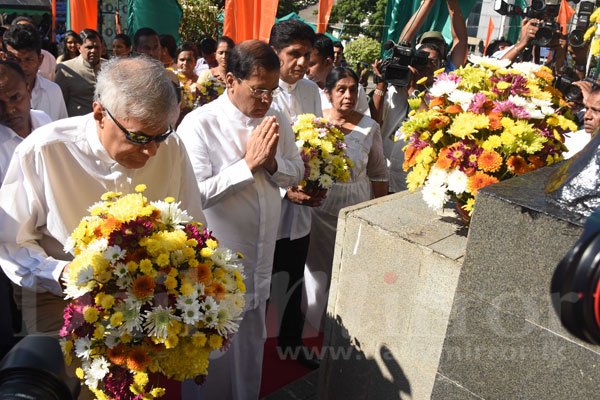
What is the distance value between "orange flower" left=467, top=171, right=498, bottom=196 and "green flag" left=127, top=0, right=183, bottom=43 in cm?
912

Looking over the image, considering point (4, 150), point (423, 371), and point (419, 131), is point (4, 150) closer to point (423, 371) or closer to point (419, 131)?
point (419, 131)

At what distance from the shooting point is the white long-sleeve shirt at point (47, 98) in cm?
430

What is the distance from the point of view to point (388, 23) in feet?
29.7

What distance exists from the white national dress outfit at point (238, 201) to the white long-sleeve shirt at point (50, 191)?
0.65 meters

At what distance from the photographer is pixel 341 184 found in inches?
155

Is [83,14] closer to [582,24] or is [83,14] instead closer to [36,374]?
[582,24]

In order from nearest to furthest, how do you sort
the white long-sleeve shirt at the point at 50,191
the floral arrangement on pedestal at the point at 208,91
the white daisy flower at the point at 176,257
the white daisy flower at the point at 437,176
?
the white daisy flower at the point at 176,257, the white long-sleeve shirt at the point at 50,191, the white daisy flower at the point at 437,176, the floral arrangement on pedestal at the point at 208,91

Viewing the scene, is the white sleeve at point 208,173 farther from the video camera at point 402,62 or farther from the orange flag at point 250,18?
the orange flag at point 250,18

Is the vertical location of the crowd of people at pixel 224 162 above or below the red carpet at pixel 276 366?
above

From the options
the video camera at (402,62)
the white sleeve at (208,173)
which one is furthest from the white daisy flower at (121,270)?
the video camera at (402,62)

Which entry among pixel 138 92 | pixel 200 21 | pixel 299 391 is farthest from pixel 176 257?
pixel 200 21

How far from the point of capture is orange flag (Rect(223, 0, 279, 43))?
773 centimetres

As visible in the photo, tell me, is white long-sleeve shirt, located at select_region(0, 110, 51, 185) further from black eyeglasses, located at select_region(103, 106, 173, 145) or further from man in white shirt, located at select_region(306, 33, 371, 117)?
man in white shirt, located at select_region(306, 33, 371, 117)

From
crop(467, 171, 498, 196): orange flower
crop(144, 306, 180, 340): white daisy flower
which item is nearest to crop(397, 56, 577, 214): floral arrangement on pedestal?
crop(467, 171, 498, 196): orange flower
